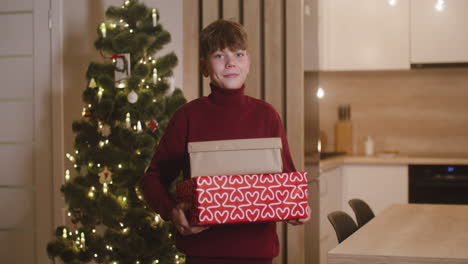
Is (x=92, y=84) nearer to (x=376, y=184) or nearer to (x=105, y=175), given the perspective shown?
(x=105, y=175)

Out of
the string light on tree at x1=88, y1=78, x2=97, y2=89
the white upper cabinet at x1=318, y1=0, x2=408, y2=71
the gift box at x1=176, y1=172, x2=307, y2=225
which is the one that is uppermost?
the white upper cabinet at x1=318, y1=0, x2=408, y2=71

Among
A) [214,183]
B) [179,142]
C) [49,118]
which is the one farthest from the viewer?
[49,118]

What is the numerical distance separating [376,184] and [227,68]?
10.8 feet

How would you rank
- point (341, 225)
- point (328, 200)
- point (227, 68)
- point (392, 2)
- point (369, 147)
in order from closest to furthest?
point (227, 68)
point (341, 225)
point (328, 200)
point (392, 2)
point (369, 147)

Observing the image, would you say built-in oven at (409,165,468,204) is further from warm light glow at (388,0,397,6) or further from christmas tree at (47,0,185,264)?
christmas tree at (47,0,185,264)

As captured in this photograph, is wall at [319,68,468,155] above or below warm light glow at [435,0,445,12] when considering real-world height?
below

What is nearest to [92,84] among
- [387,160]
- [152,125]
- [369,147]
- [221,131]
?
[152,125]

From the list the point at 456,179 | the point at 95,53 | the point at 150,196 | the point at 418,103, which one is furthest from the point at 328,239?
the point at 150,196

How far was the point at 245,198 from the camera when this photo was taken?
60.6 inches

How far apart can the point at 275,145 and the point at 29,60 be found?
2914mm

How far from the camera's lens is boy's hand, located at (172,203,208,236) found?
5.05 ft

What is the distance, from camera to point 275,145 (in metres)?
1.58

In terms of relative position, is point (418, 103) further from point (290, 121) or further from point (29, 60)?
point (29, 60)

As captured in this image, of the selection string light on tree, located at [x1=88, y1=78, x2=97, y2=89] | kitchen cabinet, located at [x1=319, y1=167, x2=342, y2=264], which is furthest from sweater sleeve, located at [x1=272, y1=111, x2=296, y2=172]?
kitchen cabinet, located at [x1=319, y1=167, x2=342, y2=264]
